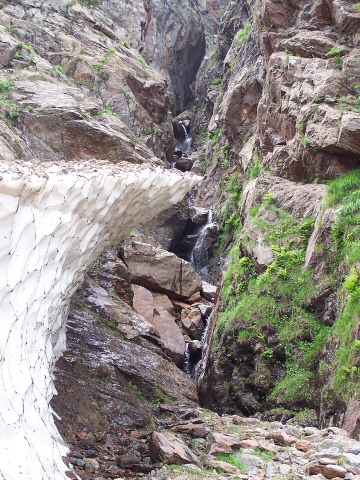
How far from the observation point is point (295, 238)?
13.7 m

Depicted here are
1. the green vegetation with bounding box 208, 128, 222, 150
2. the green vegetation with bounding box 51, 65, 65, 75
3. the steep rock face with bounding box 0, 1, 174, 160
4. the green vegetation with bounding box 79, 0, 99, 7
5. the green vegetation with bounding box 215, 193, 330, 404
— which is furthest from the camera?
the green vegetation with bounding box 79, 0, 99, 7

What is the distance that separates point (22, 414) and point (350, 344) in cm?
673

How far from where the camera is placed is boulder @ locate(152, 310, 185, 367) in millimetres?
16266

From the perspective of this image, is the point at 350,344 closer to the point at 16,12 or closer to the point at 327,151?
the point at 327,151

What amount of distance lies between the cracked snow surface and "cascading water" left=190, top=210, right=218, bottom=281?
51.6ft

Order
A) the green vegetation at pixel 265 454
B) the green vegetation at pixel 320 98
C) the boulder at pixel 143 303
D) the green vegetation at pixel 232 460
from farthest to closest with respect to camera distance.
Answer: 1. the boulder at pixel 143 303
2. the green vegetation at pixel 320 98
3. the green vegetation at pixel 265 454
4. the green vegetation at pixel 232 460

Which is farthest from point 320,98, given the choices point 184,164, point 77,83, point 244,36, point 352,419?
point 184,164

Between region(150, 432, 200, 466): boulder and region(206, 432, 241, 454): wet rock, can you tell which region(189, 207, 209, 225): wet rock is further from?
region(150, 432, 200, 466): boulder

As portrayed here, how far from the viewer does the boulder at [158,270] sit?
1947cm

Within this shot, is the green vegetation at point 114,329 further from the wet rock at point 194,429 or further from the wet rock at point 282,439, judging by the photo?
the wet rock at point 282,439

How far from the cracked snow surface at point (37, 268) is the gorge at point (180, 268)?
32 mm

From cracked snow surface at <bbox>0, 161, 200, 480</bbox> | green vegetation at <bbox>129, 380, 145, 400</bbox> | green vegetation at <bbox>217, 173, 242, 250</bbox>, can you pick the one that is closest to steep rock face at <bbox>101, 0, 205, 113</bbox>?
green vegetation at <bbox>217, 173, 242, 250</bbox>

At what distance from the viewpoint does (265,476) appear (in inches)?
255

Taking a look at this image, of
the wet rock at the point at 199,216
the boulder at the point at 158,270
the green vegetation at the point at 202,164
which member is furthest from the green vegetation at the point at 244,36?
the boulder at the point at 158,270
